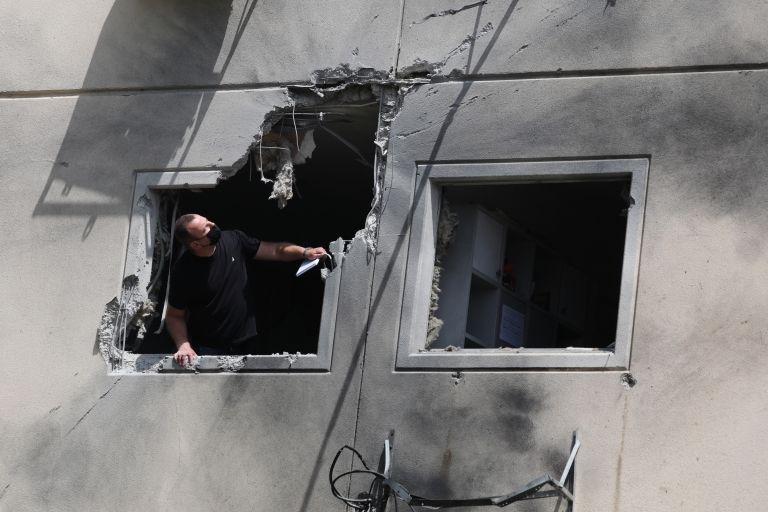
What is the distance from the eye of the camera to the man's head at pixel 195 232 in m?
9.79

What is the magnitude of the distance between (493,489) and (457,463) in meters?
0.27

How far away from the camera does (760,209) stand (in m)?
8.52

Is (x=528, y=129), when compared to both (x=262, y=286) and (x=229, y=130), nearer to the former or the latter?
(x=229, y=130)

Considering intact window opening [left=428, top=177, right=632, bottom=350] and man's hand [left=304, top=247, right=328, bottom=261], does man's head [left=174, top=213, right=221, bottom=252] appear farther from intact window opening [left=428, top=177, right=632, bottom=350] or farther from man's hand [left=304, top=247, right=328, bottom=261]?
intact window opening [left=428, top=177, right=632, bottom=350]

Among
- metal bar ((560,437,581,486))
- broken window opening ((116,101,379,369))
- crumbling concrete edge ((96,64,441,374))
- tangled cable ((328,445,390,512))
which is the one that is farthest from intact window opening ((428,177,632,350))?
metal bar ((560,437,581,486))

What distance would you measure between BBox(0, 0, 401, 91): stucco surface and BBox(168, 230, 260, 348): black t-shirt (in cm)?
115

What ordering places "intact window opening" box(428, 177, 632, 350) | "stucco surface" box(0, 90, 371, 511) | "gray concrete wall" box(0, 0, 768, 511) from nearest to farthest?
1. "gray concrete wall" box(0, 0, 768, 511)
2. "stucco surface" box(0, 90, 371, 511)
3. "intact window opening" box(428, 177, 632, 350)

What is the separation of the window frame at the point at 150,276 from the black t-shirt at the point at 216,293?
24 cm

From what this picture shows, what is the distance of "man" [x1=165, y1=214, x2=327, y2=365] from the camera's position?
993cm

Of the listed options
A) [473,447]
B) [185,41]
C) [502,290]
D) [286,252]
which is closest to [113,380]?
[286,252]

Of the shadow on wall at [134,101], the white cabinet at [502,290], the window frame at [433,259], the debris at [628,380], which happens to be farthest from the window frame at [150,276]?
the debris at [628,380]

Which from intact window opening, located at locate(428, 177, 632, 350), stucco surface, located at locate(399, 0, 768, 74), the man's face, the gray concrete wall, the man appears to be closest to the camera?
the gray concrete wall

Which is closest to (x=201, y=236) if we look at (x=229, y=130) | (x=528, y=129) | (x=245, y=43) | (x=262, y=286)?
(x=229, y=130)

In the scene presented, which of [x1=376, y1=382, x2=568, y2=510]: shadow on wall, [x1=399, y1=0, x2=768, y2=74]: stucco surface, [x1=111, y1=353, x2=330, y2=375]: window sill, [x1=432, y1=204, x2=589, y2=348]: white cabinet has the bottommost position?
[x1=376, y1=382, x2=568, y2=510]: shadow on wall
